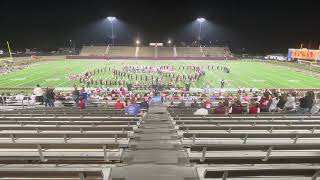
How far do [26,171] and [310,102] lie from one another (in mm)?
10353

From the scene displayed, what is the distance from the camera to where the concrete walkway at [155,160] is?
12.1ft

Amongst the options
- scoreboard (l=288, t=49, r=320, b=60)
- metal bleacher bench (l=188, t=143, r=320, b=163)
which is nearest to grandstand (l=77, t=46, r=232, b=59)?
scoreboard (l=288, t=49, r=320, b=60)

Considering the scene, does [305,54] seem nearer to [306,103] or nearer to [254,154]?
[306,103]

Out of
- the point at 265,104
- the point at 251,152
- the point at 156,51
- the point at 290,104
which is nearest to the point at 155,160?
the point at 251,152

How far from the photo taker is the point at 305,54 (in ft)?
181

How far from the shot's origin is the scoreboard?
51.5m

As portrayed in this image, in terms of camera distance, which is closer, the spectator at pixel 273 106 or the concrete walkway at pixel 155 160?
the concrete walkway at pixel 155 160

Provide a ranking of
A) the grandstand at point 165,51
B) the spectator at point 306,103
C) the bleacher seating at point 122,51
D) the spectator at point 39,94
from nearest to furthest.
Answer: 1. the spectator at point 306,103
2. the spectator at point 39,94
3. the bleacher seating at point 122,51
4. the grandstand at point 165,51

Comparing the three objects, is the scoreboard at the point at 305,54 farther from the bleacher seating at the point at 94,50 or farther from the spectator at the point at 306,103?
the bleacher seating at the point at 94,50

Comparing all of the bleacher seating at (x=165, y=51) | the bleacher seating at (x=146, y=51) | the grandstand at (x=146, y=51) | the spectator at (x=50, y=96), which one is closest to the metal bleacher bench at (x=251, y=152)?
the spectator at (x=50, y=96)

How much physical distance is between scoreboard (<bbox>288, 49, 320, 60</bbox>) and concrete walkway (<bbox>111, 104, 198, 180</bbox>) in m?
52.5

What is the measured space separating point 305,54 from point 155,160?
5781 centimetres

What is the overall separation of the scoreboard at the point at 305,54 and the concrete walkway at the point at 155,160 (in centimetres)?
5253

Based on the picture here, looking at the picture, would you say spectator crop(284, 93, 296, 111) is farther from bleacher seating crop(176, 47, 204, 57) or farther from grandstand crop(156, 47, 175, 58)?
grandstand crop(156, 47, 175, 58)
